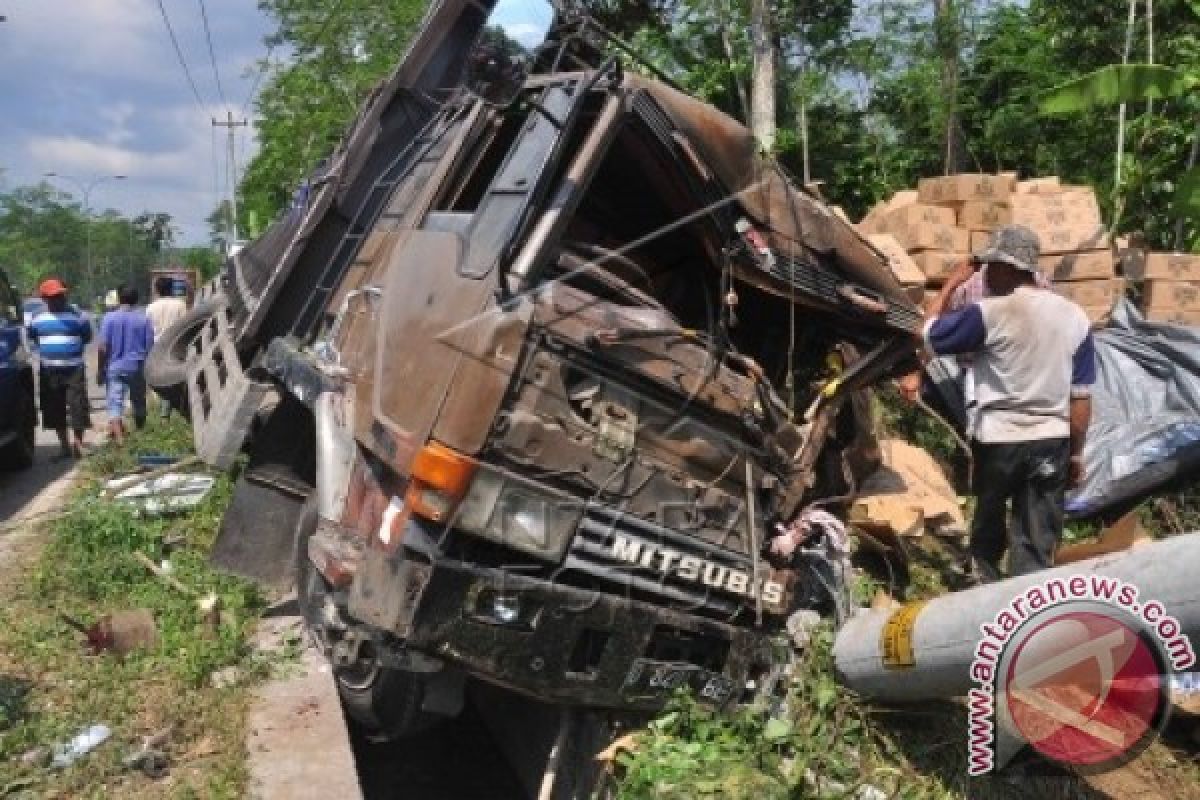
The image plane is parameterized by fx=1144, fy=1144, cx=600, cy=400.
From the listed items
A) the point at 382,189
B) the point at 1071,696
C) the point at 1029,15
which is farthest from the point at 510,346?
the point at 1029,15

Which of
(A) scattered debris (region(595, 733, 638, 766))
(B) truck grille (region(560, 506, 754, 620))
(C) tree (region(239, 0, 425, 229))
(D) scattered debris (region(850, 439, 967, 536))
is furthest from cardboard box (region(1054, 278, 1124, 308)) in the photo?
(C) tree (region(239, 0, 425, 229))

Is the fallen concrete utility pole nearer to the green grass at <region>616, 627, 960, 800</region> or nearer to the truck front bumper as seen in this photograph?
the green grass at <region>616, 627, 960, 800</region>

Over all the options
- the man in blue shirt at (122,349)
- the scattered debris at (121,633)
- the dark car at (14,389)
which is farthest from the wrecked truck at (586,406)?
the man in blue shirt at (122,349)

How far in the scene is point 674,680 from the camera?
3.60 m

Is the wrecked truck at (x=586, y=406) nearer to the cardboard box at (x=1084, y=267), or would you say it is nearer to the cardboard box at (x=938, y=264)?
the cardboard box at (x=938, y=264)

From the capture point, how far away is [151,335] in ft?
31.2

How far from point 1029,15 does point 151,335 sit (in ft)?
37.5

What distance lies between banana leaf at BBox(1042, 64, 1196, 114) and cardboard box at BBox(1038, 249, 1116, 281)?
44.6 inches

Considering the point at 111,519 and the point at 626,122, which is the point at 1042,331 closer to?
the point at 626,122

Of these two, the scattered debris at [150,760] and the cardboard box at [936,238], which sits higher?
the cardboard box at [936,238]

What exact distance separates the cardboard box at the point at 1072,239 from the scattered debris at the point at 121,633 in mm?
5529

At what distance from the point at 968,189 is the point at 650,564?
5.20 metres

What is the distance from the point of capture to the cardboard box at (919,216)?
24.7ft

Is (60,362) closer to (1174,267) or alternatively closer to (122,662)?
(122,662)
